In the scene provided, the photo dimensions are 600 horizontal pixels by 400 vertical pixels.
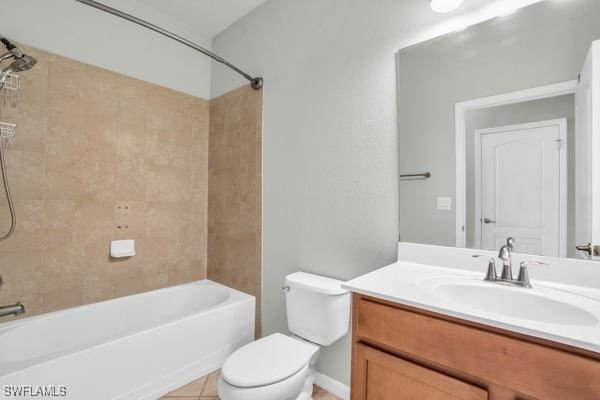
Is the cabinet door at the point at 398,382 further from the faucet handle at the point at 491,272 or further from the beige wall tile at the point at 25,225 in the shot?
the beige wall tile at the point at 25,225

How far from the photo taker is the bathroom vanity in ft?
2.28

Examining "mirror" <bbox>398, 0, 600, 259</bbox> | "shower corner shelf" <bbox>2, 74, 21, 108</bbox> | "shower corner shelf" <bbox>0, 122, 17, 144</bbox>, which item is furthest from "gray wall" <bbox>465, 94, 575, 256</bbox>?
"shower corner shelf" <bbox>2, 74, 21, 108</bbox>

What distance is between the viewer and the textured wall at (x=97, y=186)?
1760 millimetres

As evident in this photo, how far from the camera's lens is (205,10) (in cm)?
231

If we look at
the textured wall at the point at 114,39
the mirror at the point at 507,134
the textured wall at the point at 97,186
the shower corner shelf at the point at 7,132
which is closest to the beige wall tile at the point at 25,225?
the textured wall at the point at 97,186

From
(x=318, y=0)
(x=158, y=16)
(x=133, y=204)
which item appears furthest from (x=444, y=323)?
(x=158, y=16)

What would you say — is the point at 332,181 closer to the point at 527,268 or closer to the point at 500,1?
the point at 527,268

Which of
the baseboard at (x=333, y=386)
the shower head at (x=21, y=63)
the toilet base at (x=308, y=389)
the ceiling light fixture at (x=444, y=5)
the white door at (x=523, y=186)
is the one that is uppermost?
the ceiling light fixture at (x=444, y=5)

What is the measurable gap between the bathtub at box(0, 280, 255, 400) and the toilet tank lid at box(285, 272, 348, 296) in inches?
23.7

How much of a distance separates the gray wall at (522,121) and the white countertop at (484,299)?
0.61 feet

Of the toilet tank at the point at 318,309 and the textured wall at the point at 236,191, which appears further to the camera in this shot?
the textured wall at the point at 236,191

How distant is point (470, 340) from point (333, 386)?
120 centimetres

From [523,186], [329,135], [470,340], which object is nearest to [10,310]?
[329,135]

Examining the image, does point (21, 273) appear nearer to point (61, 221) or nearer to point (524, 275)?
point (61, 221)
